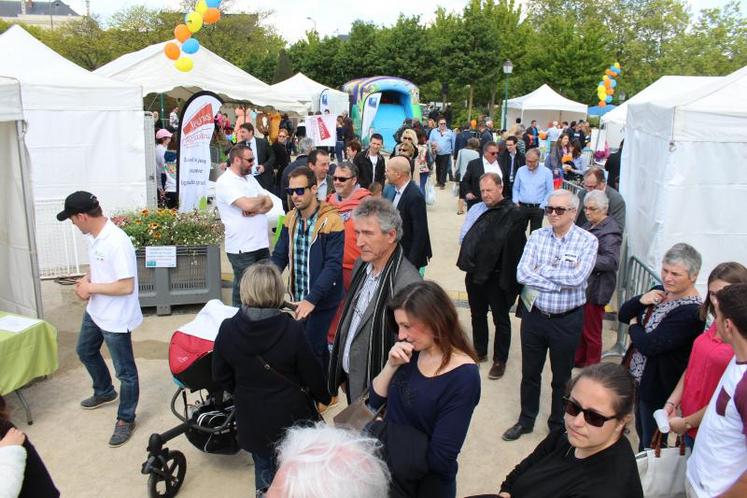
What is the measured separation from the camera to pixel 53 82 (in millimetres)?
7848

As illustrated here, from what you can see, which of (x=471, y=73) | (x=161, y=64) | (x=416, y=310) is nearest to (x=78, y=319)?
(x=416, y=310)

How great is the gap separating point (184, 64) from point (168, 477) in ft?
34.6

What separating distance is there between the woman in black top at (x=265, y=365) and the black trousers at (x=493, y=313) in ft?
8.16

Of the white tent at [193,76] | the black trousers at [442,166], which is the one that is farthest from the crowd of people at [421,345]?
the black trousers at [442,166]

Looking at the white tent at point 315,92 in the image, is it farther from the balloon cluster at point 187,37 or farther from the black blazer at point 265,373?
the black blazer at point 265,373

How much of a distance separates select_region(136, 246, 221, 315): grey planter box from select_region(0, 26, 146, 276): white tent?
2.30 meters

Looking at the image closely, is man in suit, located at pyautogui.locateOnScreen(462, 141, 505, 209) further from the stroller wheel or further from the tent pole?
the stroller wheel

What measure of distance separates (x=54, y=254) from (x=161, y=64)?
20.3 feet

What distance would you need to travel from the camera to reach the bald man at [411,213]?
18.6 feet

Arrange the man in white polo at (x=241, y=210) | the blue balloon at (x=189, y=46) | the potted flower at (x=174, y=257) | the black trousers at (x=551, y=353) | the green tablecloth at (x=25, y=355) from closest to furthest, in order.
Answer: the black trousers at (x=551, y=353), the green tablecloth at (x=25, y=355), the man in white polo at (x=241, y=210), the potted flower at (x=174, y=257), the blue balloon at (x=189, y=46)

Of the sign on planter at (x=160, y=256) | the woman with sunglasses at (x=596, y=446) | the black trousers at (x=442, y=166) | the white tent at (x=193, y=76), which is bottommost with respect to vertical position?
the sign on planter at (x=160, y=256)

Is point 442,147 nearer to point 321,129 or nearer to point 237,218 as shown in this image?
point 321,129

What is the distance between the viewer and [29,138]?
8.07 metres

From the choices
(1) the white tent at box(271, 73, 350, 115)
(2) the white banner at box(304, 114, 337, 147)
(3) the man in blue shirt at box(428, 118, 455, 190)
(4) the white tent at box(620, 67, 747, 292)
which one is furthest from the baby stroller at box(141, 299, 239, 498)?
(1) the white tent at box(271, 73, 350, 115)
